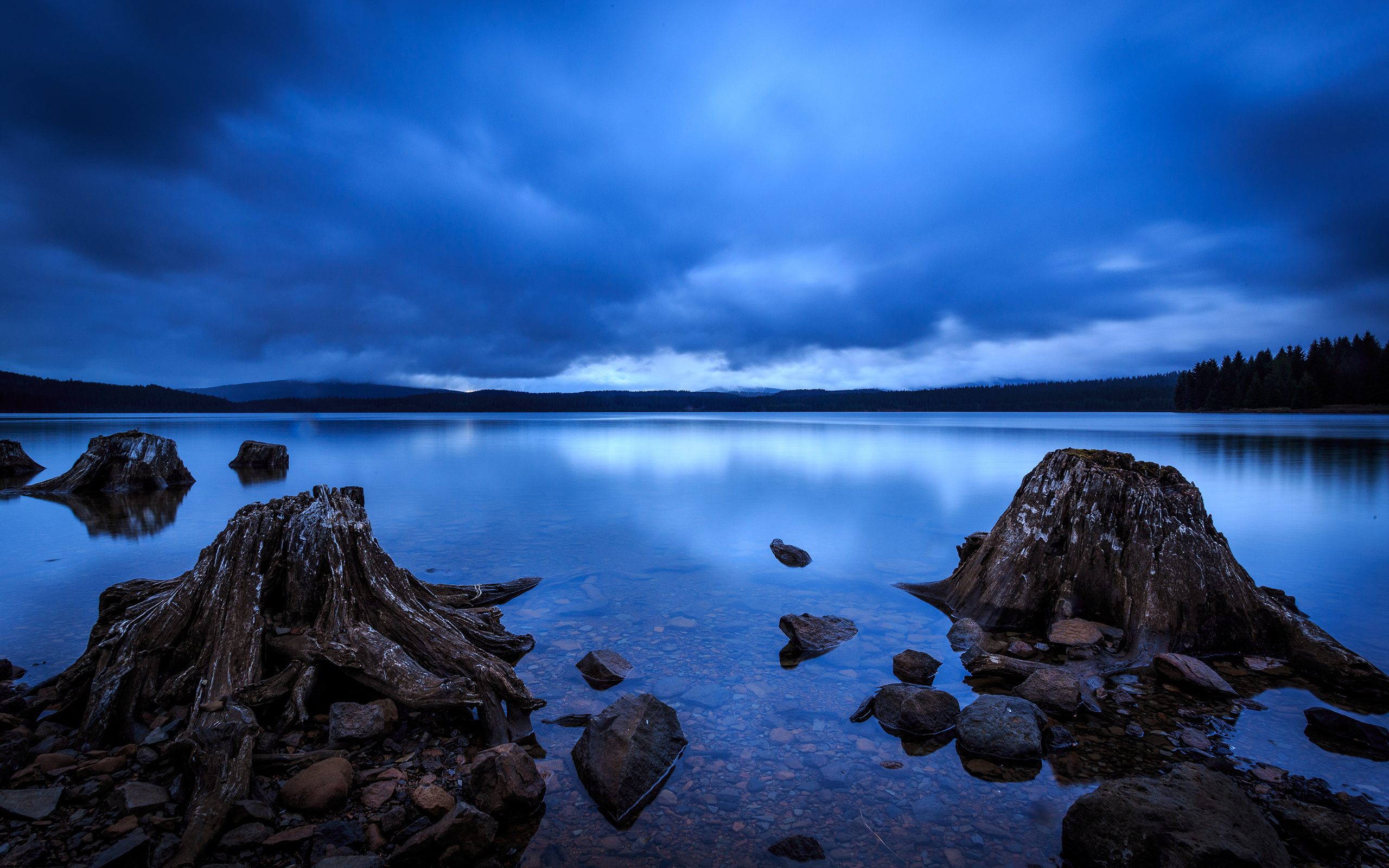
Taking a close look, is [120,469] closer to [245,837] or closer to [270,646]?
[270,646]

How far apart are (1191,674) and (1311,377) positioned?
133m

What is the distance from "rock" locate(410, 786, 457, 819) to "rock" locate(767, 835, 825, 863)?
216 cm

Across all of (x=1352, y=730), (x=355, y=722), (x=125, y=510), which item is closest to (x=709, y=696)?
(x=355, y=722)

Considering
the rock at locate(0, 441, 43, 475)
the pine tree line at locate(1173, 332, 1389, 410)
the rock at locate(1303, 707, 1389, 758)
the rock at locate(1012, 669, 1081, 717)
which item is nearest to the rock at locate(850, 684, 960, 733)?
the rock at locate(1012, 669, 1081, 717)

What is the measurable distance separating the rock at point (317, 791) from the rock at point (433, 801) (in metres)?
0.45

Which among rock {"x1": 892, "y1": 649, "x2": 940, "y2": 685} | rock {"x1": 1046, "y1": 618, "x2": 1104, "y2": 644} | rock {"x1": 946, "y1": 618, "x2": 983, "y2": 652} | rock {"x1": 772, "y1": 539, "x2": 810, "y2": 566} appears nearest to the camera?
rock {"x1": 892, "y1": 649, "x2": 940, "y2": 685}

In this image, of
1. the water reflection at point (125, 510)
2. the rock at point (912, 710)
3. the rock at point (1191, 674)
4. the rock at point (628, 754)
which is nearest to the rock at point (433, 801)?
the rock at point (628, 754)

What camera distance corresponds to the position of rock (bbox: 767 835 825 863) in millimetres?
3600

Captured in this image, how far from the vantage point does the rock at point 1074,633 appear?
264 inches

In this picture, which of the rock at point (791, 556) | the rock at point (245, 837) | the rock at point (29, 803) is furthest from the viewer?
the rock at point (791, 556)

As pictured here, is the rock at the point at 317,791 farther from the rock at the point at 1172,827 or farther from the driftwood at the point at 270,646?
the rock at the point at 1172,827

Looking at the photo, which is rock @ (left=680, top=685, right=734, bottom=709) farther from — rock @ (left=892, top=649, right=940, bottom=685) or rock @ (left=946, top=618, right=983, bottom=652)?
rock @ (left=946, top=618, right=983, bottom=652)

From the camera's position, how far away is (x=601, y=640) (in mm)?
7172

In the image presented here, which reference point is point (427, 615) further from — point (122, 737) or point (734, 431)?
point (734, 431)
